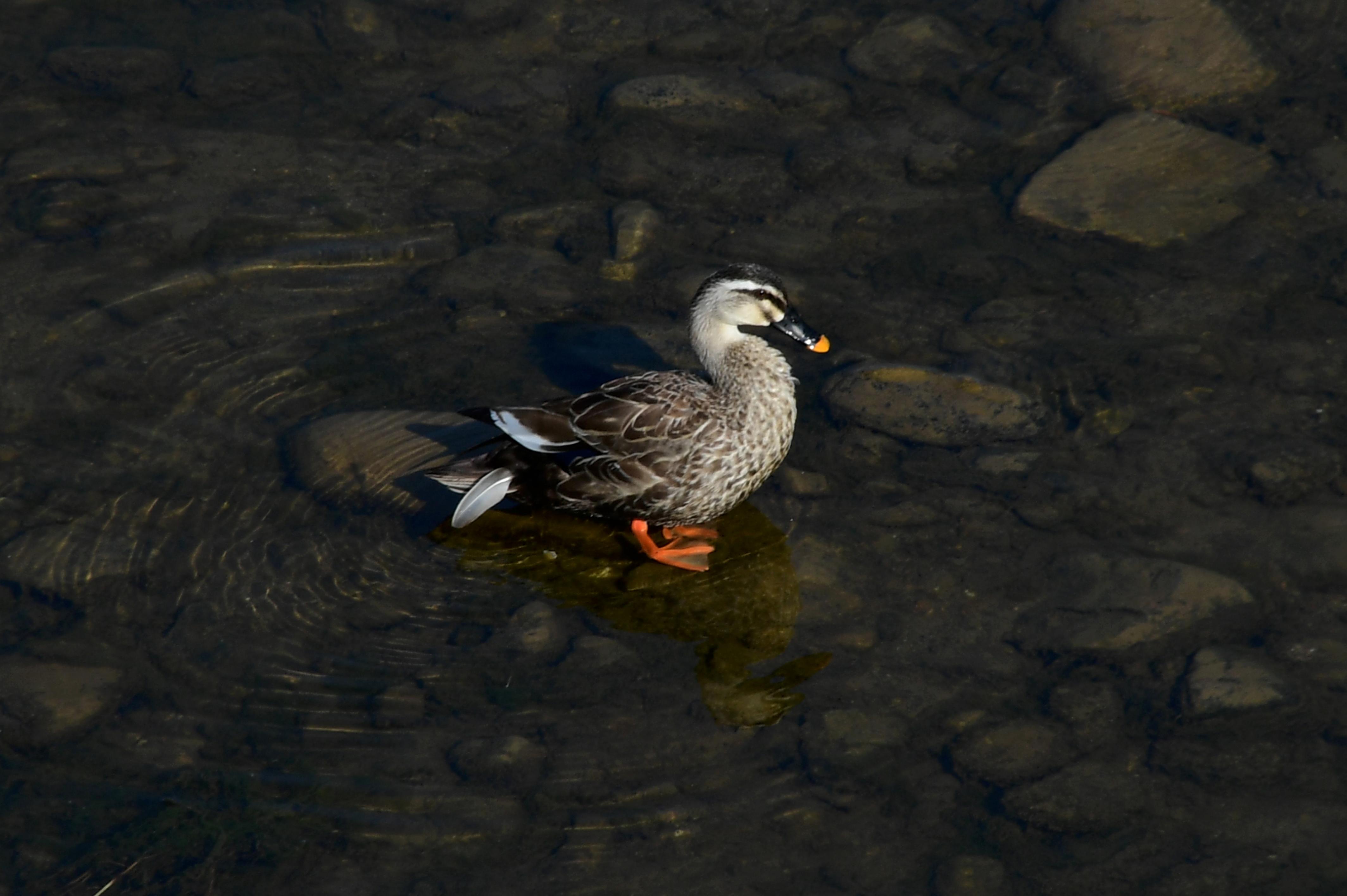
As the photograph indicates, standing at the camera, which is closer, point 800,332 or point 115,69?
point 800,332

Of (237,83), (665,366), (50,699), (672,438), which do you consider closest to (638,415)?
(672,438)

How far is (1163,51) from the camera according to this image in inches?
Result: 420

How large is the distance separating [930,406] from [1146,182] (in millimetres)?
2903

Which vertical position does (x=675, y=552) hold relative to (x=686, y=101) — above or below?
below

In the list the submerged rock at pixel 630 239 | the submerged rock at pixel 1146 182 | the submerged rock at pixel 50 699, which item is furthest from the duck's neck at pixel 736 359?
the submerged rock at pixel 50 699

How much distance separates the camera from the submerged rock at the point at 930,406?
8.11 meters

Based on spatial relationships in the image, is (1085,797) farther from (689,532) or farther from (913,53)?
(913,53)

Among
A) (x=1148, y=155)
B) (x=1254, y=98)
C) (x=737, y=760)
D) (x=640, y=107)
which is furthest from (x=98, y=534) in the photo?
(x=1254, y=98)

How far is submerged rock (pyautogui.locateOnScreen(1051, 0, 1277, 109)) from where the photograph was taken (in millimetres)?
10469

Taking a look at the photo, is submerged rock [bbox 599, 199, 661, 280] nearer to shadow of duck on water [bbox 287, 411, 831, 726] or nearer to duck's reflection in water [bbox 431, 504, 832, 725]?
shadow of duck on water [bbox 287, 411, 831, 726]

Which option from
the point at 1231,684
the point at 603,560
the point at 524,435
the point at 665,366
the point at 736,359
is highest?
the point at 736,359

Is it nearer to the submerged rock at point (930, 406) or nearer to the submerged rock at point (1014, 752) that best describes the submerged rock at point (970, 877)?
the submerged rock at point (1014, 752)

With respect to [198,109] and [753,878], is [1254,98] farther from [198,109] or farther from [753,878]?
[198,109]

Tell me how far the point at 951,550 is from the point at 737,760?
1.87m
